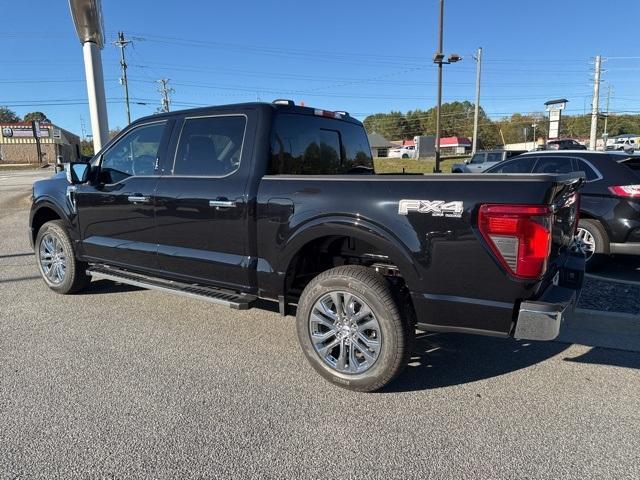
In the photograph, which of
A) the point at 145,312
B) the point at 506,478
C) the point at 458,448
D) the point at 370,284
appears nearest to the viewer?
the point at 506,478

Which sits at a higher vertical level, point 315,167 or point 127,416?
point 315,167

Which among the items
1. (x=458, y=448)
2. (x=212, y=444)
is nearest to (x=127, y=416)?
(x=212, y=444)

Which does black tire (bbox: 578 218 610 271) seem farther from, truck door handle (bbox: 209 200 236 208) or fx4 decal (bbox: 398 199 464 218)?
truck door handle (bbox: 209 200 236 208)

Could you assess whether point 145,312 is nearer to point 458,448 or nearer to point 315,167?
point 315,167

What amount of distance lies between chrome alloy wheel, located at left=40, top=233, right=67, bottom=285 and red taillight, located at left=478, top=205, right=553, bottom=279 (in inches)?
185

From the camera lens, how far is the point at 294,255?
3590mm

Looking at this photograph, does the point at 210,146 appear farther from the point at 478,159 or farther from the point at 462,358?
the point at 478,159

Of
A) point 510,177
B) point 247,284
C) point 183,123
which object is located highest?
point 183,123

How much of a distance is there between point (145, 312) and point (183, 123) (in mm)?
1969

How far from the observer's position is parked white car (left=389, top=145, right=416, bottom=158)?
7135cm

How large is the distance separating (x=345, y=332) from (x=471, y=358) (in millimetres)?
1180

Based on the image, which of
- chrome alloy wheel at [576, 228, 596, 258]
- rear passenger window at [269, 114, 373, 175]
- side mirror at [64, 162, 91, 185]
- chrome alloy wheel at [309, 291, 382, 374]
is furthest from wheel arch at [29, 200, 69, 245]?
chrome alloy wheel at [576, 228, 596, 258]

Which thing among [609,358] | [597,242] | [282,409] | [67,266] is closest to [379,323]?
[282,409]

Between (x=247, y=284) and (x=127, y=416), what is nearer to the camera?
(x=127, y=416)
